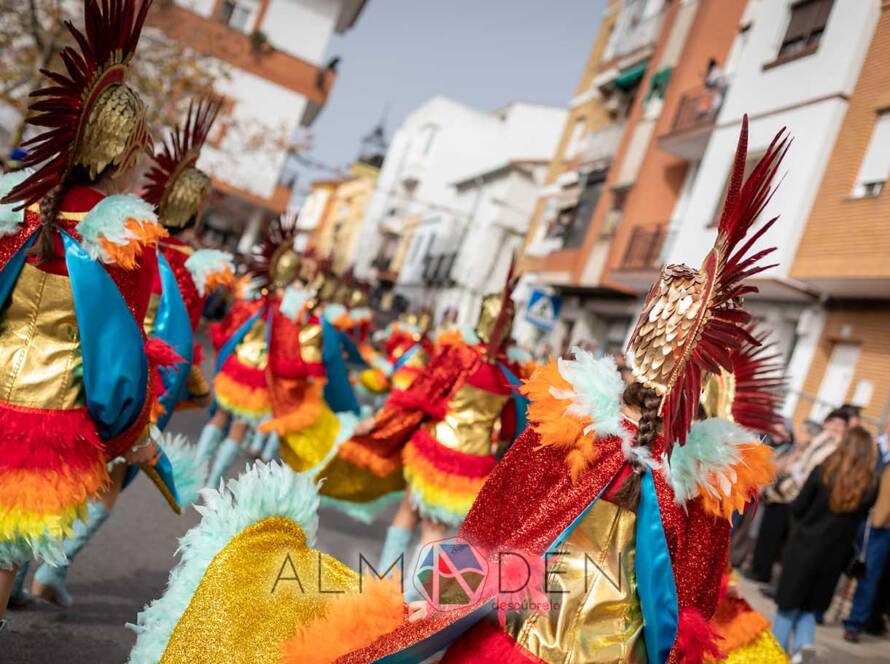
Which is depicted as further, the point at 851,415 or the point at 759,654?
the point at 851,415

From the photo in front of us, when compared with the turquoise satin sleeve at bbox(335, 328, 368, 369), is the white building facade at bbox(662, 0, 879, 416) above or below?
above

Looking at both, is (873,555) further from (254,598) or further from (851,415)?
(254,598)

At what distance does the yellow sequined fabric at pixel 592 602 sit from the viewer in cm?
250

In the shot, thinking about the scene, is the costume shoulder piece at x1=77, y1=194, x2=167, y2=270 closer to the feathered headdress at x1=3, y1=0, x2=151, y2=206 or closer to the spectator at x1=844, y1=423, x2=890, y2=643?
the feathered headdress at x1=3, y1=0, x2=151, y2=206

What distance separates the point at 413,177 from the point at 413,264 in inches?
242

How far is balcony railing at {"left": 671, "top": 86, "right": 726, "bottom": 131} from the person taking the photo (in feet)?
62.6

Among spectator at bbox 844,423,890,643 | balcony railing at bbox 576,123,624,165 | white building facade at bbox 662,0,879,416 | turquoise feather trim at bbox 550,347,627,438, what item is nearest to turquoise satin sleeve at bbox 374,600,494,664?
turquoise feather trim at bbox 550,347,627,438

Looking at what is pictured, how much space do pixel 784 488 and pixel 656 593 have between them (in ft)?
23.1

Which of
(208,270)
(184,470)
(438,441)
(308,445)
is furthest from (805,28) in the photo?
(184,470)

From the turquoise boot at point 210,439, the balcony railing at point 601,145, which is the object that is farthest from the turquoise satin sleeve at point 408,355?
the balcony railing at point 601,145

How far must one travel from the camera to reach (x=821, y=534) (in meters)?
6.96

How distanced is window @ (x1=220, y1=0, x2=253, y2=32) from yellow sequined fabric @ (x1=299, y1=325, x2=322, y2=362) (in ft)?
79.7

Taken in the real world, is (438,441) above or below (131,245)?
below

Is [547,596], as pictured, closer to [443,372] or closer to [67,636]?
[67,636]
